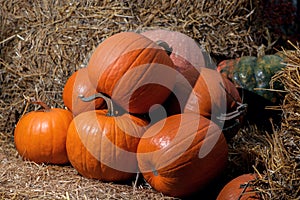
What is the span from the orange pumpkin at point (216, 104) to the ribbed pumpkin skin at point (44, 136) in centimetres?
76

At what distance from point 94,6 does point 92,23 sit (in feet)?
0.42

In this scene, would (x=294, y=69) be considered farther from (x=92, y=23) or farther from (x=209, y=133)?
(x=92, y=23)

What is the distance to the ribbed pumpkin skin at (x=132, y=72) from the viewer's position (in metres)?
2.78

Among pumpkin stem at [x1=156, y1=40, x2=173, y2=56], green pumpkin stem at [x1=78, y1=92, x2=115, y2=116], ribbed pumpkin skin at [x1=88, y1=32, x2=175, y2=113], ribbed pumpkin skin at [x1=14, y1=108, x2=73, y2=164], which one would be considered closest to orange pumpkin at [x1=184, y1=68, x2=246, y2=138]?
ribbed pumpkin skin at [x1=88, y1=32, x2=175, y2=113]

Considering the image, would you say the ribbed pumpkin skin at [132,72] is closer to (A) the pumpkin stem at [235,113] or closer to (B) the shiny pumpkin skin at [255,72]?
(A) the pumpkin stem at [235,113]

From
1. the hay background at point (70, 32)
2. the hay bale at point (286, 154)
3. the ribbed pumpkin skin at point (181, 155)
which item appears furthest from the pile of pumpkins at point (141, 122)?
the hay background at point (70, 32)

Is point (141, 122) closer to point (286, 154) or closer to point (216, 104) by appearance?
point (216, 104)

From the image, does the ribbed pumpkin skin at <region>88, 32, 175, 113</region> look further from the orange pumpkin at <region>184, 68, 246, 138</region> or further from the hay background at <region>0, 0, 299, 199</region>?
the hay background at <region>0, 0, 299, 199</region>

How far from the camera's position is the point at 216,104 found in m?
2.95

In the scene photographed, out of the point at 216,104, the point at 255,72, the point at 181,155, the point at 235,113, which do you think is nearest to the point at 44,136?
the point at 181,155

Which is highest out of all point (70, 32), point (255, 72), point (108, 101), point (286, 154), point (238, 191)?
point (70, 32)

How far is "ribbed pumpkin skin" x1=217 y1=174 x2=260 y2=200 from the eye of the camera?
248cm

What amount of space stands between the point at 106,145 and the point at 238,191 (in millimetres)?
734

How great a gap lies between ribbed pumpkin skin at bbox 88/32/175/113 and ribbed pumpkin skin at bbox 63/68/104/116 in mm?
209
